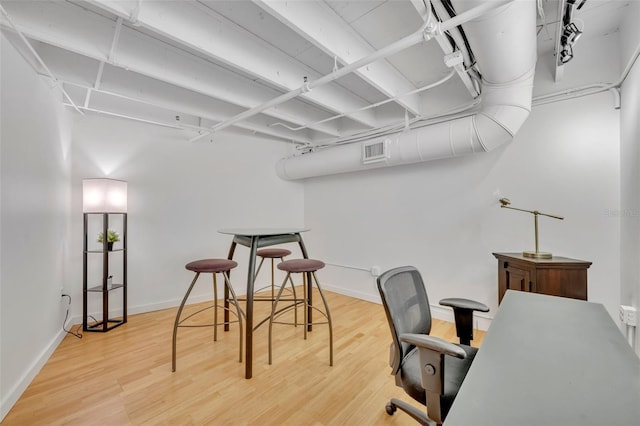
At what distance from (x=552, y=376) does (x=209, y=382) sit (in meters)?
2.14

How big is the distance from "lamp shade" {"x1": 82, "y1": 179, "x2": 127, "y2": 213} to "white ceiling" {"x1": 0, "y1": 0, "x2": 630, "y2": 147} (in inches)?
32.7

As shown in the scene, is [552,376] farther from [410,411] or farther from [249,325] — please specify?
[249,325]

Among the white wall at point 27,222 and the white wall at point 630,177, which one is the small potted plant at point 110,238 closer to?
the white wall at point 27,222

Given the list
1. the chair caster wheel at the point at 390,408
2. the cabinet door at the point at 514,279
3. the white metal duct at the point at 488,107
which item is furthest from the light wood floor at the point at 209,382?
the white metal duct at the point at 488,107

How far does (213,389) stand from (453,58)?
2.92 metres

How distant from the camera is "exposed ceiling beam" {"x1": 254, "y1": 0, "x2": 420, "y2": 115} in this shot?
166 centimetres

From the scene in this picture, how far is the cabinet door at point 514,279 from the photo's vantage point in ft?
7.13

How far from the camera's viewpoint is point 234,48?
2131 millimetres

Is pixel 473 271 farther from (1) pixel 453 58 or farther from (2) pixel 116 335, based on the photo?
(2) pixel 116 335

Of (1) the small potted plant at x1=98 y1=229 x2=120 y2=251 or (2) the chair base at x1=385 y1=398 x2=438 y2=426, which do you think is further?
(1) the small potted plant at x1=98 y1=229 x2=120 y2=251

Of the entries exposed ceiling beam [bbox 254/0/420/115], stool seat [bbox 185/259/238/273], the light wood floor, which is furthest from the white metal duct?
stool seat [bbox 185/259/238/273]

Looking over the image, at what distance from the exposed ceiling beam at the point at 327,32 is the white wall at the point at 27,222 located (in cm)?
177

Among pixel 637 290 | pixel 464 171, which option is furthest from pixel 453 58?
pixel 637 290

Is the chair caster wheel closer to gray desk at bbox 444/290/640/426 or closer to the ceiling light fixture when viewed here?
gray desk at bbox 444/290/640/426
